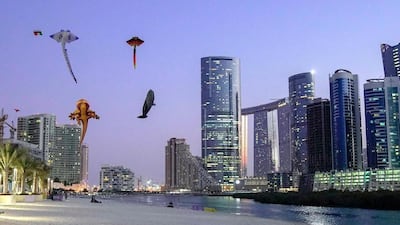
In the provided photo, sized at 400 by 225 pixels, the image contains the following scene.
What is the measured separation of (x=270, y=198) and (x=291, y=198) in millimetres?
13602

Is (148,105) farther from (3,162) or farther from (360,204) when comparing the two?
(360,204)

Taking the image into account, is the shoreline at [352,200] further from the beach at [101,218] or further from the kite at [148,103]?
the kite at [148,103]

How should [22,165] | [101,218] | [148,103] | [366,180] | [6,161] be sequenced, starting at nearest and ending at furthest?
[148,103] → [101,218] → [6,161] → [22,165] → [366,180]

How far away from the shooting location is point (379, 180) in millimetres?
176625

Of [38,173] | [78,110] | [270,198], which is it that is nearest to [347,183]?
[270,198]

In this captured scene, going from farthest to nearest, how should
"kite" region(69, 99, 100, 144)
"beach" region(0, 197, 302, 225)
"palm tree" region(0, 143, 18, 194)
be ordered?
1. "palm tree" region(0, 143, 18, 194)
2. "beach" region(0, 197, 302, 225)
3. "kite" region(69, 99, 100, 144)

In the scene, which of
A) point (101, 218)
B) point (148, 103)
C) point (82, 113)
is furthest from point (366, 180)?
point (148, 103)

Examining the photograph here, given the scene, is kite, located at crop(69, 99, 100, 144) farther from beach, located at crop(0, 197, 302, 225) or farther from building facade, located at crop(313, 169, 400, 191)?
building facade, located at crop(313, 169, 400, 191)

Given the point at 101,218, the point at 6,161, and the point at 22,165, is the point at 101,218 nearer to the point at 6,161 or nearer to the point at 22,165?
the point at 6,161

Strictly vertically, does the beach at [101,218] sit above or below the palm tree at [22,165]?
below

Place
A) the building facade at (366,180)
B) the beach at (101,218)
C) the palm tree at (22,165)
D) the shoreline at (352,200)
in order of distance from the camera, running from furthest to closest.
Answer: the building facade at (366,180) < the shoreline at (352,200) < the palm tree at (22,165) < the beach at (101,218)

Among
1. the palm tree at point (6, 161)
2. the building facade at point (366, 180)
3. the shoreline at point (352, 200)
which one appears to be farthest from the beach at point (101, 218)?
the building facade at point (366, 180)

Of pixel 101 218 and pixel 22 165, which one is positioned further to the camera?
pixel 22 165

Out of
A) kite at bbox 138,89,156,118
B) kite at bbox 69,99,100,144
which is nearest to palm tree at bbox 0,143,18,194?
kite at bbox 69,99,100,144
